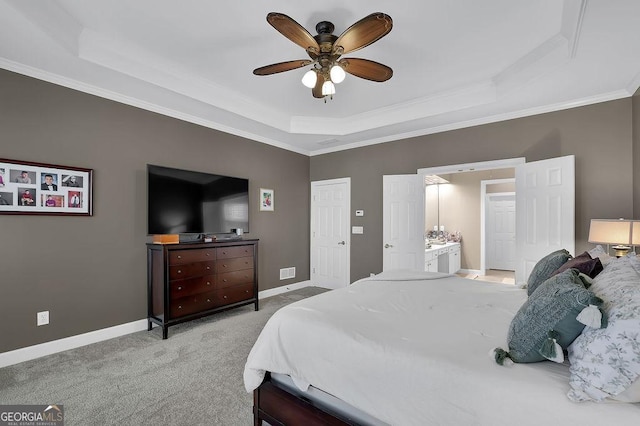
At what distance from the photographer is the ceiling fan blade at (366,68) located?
2.46 m

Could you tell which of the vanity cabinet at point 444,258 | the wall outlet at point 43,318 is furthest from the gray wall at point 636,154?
the wall outlet at point 43,318

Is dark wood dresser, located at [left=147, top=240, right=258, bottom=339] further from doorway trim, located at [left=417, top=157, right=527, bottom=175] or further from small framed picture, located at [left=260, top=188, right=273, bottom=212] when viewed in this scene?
doorway trim, located at [left=417, top=157, right=527, bottom=175]

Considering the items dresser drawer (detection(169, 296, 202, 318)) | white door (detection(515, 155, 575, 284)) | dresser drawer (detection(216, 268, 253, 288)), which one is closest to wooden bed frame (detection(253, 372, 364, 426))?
dresser drawer (detection(169, 296, 202, 318))

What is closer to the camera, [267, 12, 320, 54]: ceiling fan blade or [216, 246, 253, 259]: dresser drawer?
[267, 12, 320, 54]: ceiling fan blade

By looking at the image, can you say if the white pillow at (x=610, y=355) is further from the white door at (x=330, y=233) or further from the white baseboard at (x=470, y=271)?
the white baseboard at (x=470, y=271)

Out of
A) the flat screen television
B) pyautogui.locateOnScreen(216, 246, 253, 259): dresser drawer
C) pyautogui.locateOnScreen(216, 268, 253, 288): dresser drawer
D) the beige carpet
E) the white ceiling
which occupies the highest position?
the white ceiling

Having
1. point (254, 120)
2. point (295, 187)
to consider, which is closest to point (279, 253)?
point (295, 187)

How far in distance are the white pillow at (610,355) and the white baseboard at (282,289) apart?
4.26 m

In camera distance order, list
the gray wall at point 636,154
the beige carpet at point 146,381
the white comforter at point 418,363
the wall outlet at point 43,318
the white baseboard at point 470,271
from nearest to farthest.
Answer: the white comforter at point 418,363 < the beige carpet at point 146,381 < the wall outlet at point 43,318 < the gray wall at point 636,154 < the white baseboard at point 470,271

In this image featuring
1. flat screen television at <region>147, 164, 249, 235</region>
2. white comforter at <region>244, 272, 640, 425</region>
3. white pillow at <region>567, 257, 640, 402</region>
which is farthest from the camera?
flat screen television at <region>147, 164, 249, 235</region>

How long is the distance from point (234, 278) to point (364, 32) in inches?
125

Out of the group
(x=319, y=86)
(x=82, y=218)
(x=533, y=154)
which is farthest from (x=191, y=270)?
(x=533, y=154)

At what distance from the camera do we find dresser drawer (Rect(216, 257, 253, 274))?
3770mm

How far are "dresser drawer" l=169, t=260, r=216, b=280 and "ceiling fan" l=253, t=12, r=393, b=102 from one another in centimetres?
224
